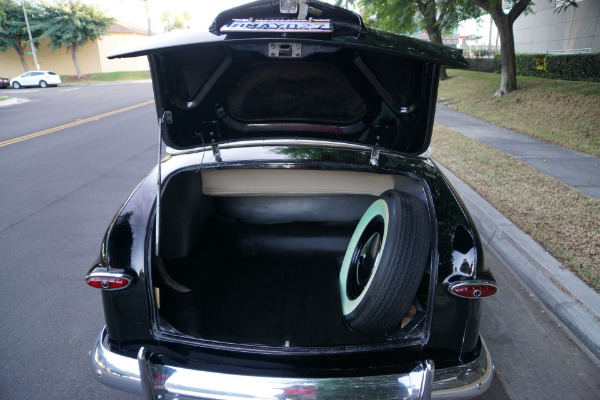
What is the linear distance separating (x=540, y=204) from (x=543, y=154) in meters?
3.26

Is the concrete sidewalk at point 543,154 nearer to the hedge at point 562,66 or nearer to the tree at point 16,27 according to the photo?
the hedge at point 562,66

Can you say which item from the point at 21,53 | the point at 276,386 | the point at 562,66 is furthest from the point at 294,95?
the point at 21,53

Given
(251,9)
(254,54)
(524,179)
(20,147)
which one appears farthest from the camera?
(20,147)

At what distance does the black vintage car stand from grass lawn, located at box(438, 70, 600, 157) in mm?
6842

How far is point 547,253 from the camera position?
3840 mm

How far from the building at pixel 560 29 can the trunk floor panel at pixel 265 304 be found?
1750cm

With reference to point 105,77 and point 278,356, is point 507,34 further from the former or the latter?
point 105,77

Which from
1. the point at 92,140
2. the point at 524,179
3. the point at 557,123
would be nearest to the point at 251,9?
the point at 524,179

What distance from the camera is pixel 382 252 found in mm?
1913

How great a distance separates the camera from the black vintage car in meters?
1.87

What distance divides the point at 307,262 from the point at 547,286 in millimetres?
1986

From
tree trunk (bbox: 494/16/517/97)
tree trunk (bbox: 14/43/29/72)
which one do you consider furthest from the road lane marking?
tree trunk (bbox: 14/43/29/72)

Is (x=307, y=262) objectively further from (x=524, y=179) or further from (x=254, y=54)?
(x=524, y=179)

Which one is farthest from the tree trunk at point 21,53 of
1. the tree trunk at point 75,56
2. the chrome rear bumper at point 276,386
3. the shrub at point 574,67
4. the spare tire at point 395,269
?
the spare tire at point 395,269
